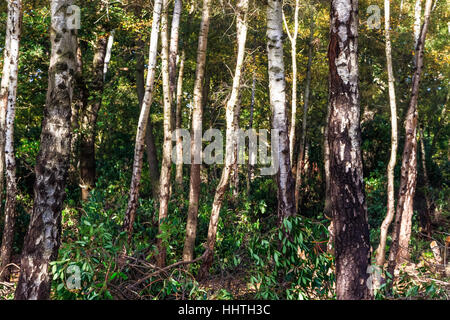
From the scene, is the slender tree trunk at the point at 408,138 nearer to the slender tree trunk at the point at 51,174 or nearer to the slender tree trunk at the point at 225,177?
the slender tree trunk at the point at 225,177

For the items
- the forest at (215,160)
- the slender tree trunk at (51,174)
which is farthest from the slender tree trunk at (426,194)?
the slender tree trunk at (51,174)

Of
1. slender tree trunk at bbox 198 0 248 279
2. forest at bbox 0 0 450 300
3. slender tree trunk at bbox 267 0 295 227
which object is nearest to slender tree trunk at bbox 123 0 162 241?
forest at bbox 0 0 450 300

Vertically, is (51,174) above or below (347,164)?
below

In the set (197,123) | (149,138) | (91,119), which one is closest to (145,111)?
(197,123)

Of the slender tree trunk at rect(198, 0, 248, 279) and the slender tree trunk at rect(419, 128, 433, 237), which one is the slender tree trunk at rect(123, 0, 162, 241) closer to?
the slender tree trunk at rect(198, 0, 248, 279)

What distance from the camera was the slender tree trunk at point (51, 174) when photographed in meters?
5.98

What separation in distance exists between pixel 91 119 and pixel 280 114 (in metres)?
10.8

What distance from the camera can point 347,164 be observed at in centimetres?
610

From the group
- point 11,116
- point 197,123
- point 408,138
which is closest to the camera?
point 11,116

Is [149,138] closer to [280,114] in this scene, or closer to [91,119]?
[91,119]

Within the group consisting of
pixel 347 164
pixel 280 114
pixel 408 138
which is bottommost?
pixel 347 164

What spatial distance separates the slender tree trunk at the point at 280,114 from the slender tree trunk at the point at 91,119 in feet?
30.4

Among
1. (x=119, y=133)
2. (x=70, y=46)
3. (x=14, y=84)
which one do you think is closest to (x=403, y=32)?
(x=119, y=133)

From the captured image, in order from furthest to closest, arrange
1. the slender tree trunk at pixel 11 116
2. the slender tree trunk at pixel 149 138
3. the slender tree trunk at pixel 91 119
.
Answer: the slender tree trunk at pixel 149 138, the slender tree trunk at pixel 91 119, the slender tree trunk at pixel 11 116
